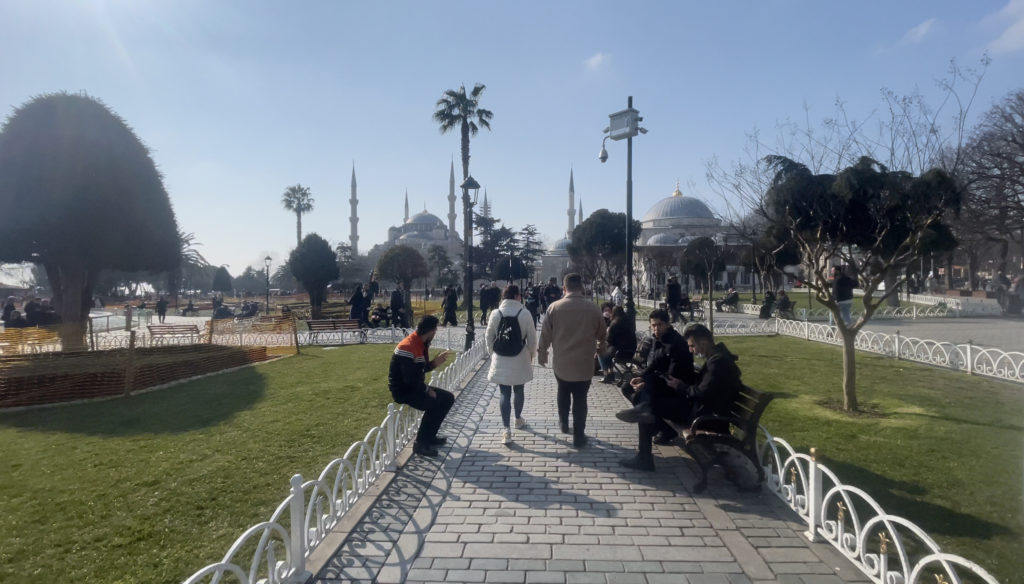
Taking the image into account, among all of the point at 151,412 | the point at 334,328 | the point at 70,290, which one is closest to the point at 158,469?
the point at 151,412

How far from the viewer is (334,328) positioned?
16.3m

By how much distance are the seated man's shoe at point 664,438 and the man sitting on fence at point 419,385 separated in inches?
76.2

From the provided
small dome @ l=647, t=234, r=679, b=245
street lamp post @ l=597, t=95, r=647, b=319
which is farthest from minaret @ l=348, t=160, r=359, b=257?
street lamp post @ l=597, t=95, r=647, b=319

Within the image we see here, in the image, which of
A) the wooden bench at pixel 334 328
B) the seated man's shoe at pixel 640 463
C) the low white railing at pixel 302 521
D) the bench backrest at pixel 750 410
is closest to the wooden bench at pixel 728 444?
the bench backrest at pixel 750 410

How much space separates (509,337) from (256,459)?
103 inches

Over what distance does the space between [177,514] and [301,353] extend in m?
10.4

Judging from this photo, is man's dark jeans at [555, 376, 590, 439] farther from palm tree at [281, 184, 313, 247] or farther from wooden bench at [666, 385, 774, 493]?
palm tree at [281, 184, 313, 247]

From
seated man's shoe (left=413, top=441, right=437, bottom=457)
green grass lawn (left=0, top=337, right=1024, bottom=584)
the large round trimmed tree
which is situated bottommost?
green grass lawn (left=0, top=337, right=1024, bottom=584)

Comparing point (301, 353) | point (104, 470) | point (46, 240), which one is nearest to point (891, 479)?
point (104, 470)

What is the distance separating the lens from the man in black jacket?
455 cm

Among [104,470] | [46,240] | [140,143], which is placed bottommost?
[104,470]

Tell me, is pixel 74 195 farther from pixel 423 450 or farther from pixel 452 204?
pixel 452 204

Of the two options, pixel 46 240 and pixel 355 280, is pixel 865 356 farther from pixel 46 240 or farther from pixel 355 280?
pixel 355 280

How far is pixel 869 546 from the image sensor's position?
3539 mm
